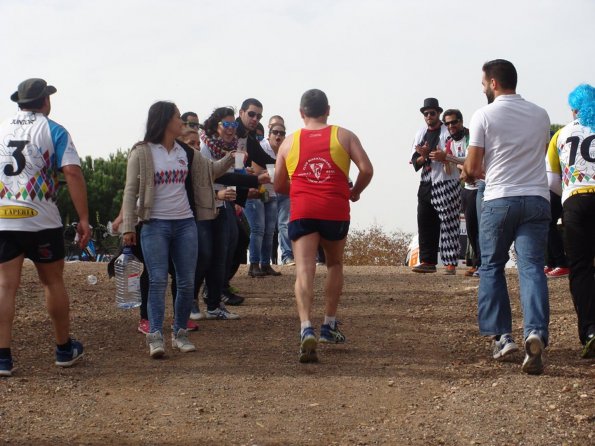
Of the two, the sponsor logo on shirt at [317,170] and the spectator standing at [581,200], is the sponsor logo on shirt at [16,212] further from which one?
the spectator standing at [581,200]

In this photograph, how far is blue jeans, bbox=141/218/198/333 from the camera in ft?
29.9

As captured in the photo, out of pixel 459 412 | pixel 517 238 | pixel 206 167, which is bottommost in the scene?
pixel 459 412

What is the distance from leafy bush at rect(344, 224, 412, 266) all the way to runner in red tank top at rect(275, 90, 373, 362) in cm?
1816

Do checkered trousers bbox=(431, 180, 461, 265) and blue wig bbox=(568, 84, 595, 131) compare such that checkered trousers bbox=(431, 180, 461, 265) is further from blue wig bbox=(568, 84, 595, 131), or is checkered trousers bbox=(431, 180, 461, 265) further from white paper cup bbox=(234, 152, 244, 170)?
blue wig bbox=(568, 84, 595, 131)

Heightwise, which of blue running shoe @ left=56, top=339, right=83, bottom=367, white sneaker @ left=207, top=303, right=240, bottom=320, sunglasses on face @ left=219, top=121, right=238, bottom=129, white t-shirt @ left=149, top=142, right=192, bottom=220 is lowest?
blue running shoe @ left=56, top=339, right=83, bottom=367

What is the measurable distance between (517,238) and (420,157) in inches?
253

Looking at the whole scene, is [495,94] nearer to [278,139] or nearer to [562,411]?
[562,411]

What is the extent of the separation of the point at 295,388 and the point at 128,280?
18.3 ft

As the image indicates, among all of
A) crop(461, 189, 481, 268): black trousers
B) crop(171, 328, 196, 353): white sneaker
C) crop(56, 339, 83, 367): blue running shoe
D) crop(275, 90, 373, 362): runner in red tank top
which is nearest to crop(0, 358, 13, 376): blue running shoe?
crop(56, 339, 83, 367): blue running shoe

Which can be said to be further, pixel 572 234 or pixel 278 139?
pixel 278 139

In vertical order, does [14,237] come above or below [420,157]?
below

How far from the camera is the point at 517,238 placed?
8.72m

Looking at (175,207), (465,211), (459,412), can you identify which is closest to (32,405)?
(175,207)

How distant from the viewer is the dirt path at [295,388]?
23.0 feet
